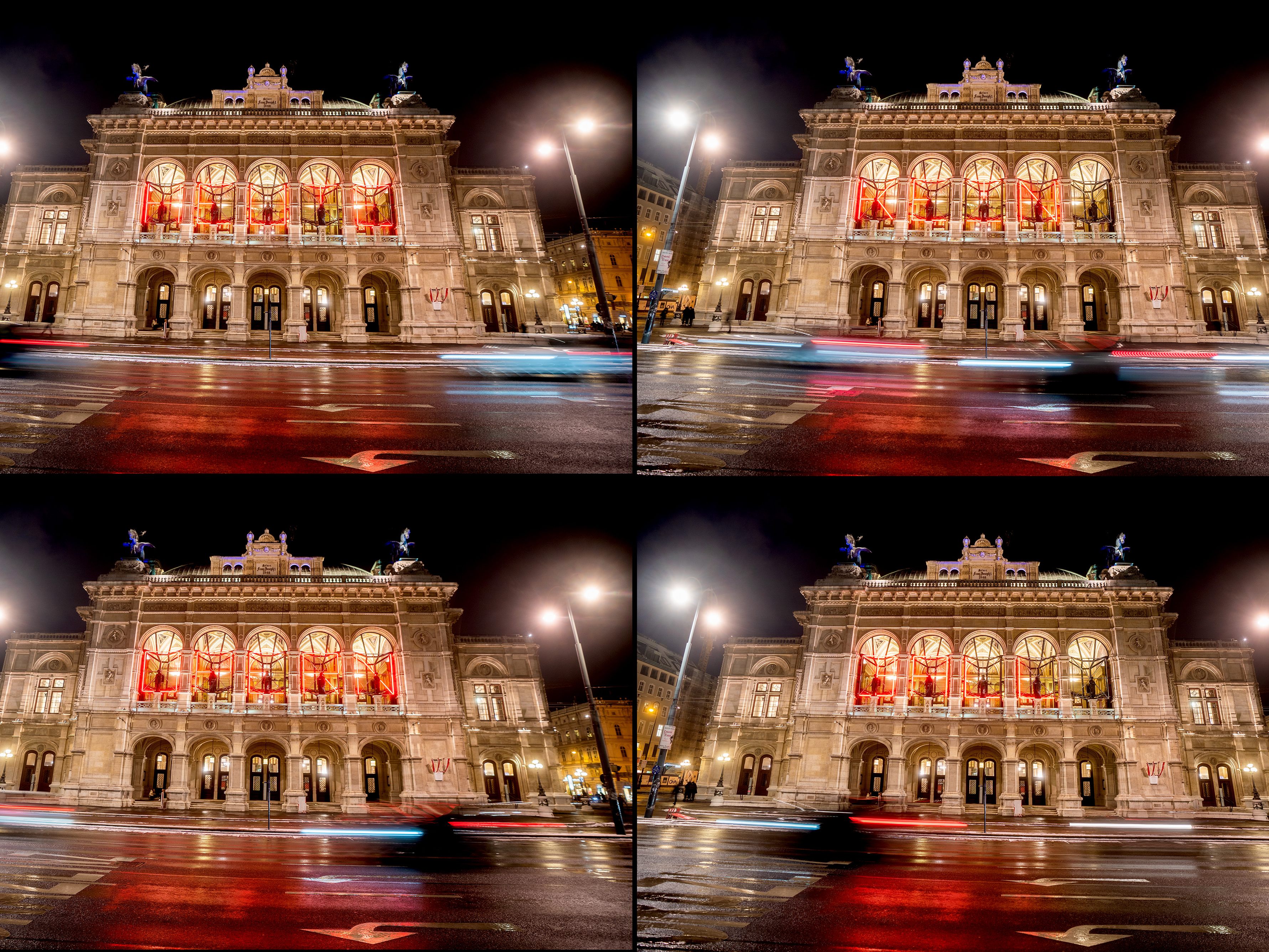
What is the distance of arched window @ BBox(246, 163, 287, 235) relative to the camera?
11617 mm

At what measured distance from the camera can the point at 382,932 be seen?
35.3 feet

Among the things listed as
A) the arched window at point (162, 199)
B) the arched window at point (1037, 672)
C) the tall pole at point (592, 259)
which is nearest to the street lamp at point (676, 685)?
the tall pole at point (592, 259)

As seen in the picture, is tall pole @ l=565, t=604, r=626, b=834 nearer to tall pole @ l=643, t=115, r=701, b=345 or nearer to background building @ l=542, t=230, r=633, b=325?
tall pole @ l=643, t=115, r=701, b=345

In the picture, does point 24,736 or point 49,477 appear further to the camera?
point 24,736

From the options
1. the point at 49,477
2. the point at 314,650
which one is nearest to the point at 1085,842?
the point at 314,650

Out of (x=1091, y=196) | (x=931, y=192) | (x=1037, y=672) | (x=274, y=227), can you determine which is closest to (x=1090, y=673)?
(x=1037, y=672)

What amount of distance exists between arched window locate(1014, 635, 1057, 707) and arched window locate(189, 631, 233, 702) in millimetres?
8308

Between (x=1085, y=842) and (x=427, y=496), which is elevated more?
(x=427, y=496)

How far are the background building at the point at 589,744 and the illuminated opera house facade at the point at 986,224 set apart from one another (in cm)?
428

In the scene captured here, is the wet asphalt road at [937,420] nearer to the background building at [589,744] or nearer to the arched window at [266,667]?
the background building at [589,744]

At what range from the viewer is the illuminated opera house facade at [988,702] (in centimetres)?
1138

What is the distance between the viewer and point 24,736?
1162 centimetres

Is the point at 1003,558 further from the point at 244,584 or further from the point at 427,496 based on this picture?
the point at 244,584

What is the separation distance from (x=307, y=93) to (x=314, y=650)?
5858 mm
